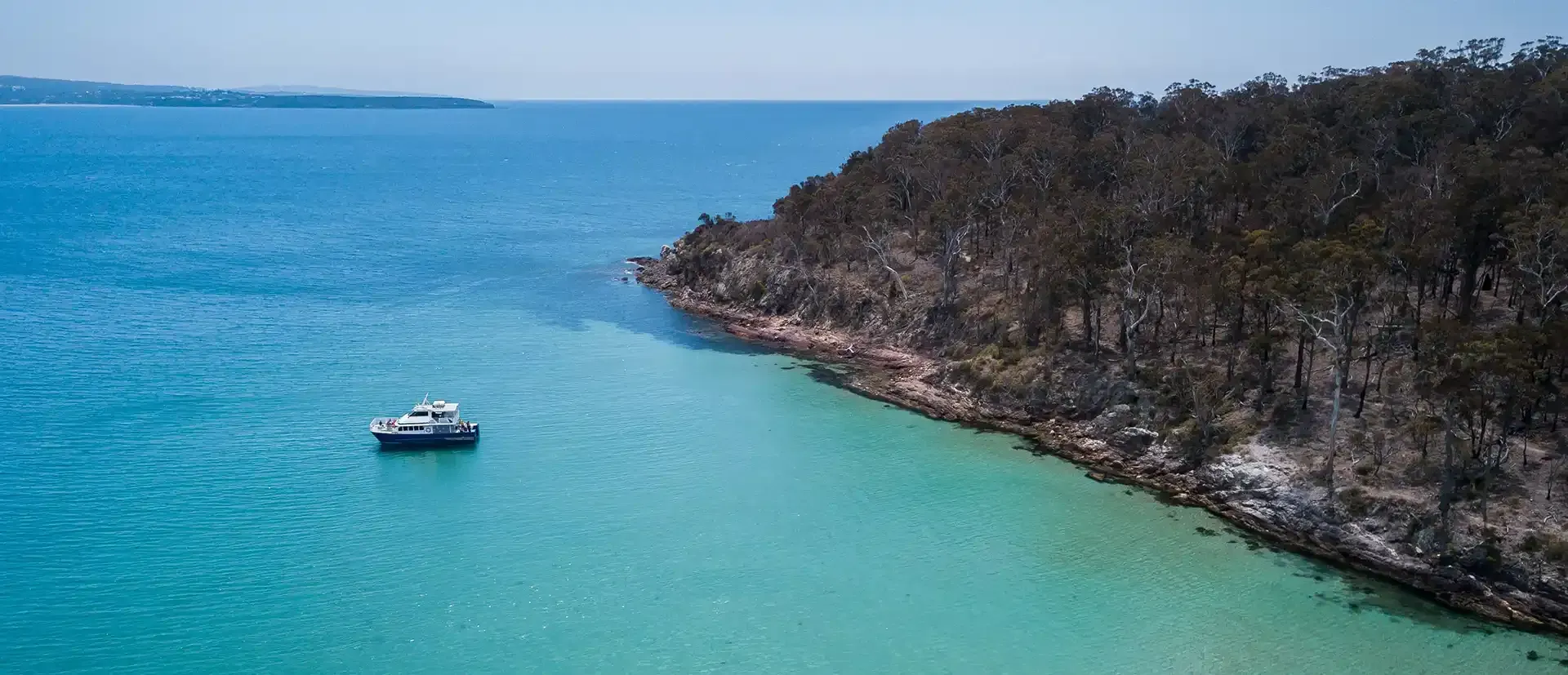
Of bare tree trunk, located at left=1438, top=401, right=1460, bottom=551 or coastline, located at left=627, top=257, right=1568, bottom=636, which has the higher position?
bare tree trunk, located at left=1438, top=401, right=1460, bottom=551

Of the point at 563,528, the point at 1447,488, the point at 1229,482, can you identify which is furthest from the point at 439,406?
the point at 1447,488

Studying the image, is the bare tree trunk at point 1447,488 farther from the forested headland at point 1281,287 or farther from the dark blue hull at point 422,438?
the dark blue hull at point 422,438

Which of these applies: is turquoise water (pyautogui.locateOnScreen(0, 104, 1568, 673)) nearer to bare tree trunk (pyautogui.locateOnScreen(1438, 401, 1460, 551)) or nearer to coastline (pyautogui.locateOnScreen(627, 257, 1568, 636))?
coastline (pyautogui.locateOnScreen(627, 257, 1568, 636))

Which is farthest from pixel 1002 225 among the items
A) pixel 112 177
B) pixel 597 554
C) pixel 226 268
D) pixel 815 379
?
pixel 112 177

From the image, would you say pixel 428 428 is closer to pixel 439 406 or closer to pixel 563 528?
pixel 439 406

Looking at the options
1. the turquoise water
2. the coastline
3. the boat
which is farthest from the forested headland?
the boat

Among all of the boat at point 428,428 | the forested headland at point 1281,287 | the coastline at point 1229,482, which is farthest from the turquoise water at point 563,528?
the forested headland at point 1281,287

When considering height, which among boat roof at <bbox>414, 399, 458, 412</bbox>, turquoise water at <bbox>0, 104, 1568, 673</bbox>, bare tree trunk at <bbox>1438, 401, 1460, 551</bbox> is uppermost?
bare tree trunk at <bbox>1438, 401, 1460, 551</bbox>
